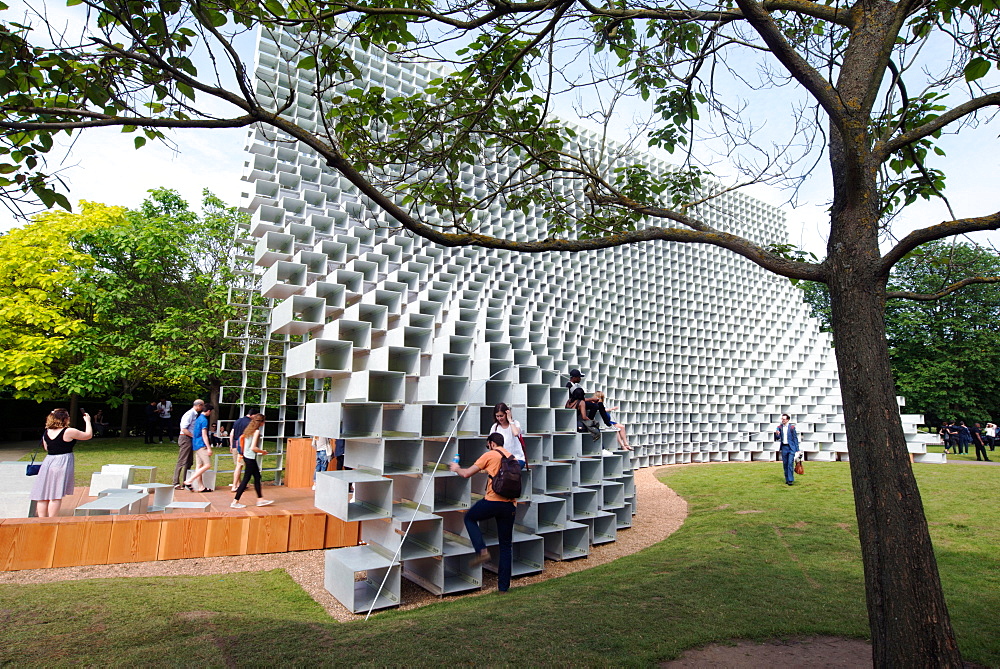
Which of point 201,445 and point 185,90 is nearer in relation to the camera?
point 185,90

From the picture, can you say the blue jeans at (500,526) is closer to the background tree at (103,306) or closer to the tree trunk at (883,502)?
the tree trunk at (883,502)

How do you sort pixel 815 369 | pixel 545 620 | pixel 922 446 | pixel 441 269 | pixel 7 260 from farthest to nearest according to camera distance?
1. pixel 815 369
2. pixel 7 260
3. pixel 922 446
4. pixel 441 269
5. pixel 545 620

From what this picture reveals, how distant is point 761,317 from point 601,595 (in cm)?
1815

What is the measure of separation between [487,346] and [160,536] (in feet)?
14.5

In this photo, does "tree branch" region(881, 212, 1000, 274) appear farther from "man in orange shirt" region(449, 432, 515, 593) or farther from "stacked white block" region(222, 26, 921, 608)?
"man in orange shirt" region(449, 432, 515, 593)

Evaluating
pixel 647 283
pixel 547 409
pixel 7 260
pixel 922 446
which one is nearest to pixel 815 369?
pixel 922 446

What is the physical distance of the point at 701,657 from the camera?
3.88m

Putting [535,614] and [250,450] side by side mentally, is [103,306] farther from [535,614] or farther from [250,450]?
[535,614]

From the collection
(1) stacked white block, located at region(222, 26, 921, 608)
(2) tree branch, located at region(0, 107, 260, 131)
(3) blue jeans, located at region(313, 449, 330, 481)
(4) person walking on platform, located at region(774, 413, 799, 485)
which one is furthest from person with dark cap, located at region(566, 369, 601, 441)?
(2) tree branch, located at region(0, 107, 260, 131)

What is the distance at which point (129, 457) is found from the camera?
15.4 m

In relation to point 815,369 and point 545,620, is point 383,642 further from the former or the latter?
point 815,369

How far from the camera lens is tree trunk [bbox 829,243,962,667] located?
293 cm

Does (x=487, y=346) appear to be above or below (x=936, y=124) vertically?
below

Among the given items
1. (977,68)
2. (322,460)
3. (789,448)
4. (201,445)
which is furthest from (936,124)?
(201,445)
